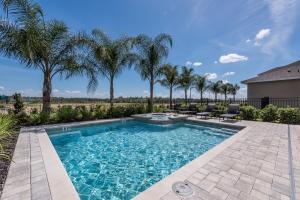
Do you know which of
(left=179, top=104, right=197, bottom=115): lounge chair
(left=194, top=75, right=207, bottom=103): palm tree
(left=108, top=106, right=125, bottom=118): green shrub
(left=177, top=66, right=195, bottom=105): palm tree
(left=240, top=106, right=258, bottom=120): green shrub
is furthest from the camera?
(left=194, top=75, right=207, bottom=103): palm tree

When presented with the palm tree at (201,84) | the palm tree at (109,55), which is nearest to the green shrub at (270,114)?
the palm tree at (109,55)

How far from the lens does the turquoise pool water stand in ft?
11.5

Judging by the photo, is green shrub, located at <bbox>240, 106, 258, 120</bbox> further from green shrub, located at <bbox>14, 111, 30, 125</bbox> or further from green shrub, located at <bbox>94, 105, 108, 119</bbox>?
green shrub, located at <bbox>14, 111, 30, 125</bbox>

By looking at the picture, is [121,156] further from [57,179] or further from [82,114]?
[82,114]

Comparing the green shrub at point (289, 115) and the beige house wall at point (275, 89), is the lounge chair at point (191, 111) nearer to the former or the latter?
the green shrub at point (289, 115)

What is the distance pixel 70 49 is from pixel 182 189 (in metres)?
10.0

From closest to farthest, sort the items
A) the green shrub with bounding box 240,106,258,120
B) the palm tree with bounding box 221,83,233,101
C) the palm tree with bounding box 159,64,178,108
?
the green shrub with bounding box 240,106,258,120 → the palm tree with bounding box 159,64,178,108 → the palm tree with bounding box 221,83,233,101

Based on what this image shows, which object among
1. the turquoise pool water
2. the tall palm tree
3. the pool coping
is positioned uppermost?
the tall palm tree

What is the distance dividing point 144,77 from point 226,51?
8327mm

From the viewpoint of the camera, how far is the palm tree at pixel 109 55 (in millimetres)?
10441

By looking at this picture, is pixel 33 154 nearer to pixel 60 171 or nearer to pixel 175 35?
pixel 60 171

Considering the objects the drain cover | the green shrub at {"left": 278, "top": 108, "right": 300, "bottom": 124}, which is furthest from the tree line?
the green shrub at {"left": 278, "top": 108, "right": 300, "bottom": 124}

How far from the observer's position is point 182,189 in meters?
2.54

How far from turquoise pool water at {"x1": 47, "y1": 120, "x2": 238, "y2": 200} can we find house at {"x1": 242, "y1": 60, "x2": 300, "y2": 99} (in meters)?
9.64
